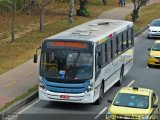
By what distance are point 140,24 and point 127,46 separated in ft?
74.0

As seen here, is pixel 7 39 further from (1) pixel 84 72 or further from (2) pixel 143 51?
(1) pixel 84 72

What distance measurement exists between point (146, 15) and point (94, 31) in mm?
34420

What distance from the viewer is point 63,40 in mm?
21781

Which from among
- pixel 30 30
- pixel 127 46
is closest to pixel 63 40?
pixel 127 46

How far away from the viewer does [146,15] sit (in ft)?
190

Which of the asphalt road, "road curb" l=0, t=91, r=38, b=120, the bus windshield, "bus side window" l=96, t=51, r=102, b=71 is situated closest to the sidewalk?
"road curb" l=0, t=91, r=38, b=120

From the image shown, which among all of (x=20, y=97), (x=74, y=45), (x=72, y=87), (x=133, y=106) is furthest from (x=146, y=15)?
(x=133, y=106)

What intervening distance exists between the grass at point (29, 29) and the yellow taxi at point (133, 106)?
1015 cm

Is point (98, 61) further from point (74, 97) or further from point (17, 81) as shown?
point (17, 81)

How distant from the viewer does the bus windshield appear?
70.3 feet

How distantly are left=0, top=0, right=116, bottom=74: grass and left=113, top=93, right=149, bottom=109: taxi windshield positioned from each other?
33.2ft

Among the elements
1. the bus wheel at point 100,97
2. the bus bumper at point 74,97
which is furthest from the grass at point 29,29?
the bus bumper at point 74,97

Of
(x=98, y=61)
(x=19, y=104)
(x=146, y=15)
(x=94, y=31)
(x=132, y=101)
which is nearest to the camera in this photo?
(x=132, y=101)

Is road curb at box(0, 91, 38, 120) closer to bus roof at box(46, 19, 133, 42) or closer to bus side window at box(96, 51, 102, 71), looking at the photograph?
bus roof at box(46, 19, 133, 42)
